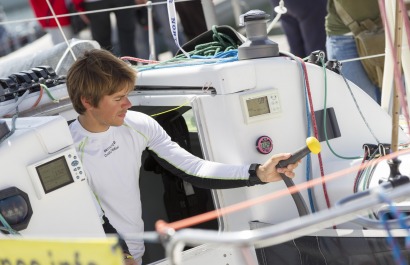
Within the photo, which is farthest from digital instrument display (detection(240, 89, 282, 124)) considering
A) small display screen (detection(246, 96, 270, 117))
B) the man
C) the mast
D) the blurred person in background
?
the blurred person in background

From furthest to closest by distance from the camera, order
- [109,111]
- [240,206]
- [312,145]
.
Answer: [109,111], [312,145], [240,206]

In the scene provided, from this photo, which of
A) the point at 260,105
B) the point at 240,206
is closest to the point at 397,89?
the point at 260,105

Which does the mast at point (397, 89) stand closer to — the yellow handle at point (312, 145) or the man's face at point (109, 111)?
the yellow handle at point (312, 145)

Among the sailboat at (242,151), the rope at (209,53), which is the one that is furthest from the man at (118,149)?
the rope at (209,53)

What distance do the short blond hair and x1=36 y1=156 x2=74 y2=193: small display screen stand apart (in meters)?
0.43

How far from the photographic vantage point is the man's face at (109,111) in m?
3.48

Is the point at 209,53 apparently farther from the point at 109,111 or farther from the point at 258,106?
the point at 109,111

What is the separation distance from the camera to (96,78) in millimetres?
3490

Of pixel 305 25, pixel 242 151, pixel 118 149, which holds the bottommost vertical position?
pixel 242 151

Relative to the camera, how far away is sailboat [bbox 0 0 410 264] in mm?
3109

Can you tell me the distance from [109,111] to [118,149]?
19cm

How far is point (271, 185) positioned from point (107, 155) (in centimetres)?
69

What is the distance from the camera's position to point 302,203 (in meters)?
3.49

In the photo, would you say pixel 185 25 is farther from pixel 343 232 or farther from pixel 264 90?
Result: pixel 343 232
